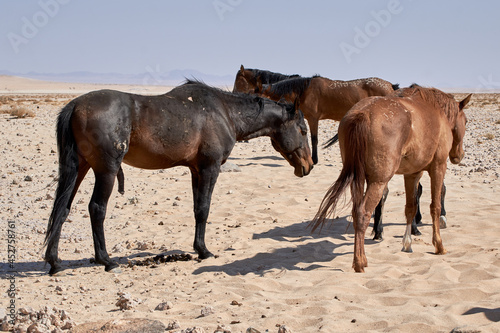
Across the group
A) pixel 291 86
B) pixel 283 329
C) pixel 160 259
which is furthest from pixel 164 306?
pixel 291 86

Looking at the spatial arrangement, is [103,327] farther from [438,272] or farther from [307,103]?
[307,103]

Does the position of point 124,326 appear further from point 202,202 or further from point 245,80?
point 245,80

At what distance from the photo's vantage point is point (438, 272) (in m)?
5.18

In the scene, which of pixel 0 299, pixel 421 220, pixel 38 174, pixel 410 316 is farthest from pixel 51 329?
pixel 38 174

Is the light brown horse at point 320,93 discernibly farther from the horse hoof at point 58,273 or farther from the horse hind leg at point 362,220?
the horse hoof at point 58,273

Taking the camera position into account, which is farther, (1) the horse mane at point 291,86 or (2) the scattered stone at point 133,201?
(1) the horse mane at point 291,86

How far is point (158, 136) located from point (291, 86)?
905 cm

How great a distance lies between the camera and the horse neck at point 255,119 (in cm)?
681

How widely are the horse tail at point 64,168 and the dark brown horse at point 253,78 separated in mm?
10549

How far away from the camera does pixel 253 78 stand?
16328mm

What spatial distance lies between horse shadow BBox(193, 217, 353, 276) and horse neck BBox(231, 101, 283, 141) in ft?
4.82

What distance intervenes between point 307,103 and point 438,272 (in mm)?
9463

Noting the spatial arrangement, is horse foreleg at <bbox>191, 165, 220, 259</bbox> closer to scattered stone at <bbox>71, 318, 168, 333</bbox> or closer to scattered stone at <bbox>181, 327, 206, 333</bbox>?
scattered stone at <bbox>71, 318, 168, 333</bbox>

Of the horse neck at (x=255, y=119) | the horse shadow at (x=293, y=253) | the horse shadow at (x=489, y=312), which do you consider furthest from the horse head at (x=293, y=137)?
the horse shadow at (x=489, y=312)
